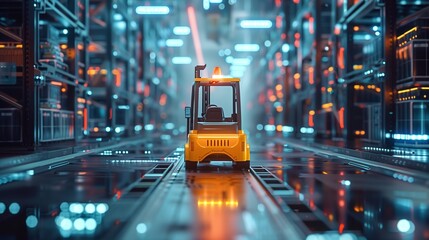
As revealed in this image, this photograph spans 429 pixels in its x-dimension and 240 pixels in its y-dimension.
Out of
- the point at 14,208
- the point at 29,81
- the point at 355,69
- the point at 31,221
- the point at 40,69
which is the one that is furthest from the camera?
the point at 355,69

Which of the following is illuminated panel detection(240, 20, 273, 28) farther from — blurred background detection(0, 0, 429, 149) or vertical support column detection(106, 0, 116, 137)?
vertical support column detection(106, 0, 116, 137)

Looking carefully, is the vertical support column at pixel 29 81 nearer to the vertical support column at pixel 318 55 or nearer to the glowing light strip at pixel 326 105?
the vertical support column at pixel 318 55

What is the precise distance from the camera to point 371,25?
34938 mm

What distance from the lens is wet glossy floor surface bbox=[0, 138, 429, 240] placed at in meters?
7.70

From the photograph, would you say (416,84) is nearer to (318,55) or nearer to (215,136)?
(215,136)

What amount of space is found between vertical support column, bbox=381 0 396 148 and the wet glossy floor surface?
8.47 m

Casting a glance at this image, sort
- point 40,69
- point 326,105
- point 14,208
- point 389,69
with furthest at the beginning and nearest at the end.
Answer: point 326,105
point 40,69
point 389,69
point 14,208

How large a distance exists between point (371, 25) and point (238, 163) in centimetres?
2092

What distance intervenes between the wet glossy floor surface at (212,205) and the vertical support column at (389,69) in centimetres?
847

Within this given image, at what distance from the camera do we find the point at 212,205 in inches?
400

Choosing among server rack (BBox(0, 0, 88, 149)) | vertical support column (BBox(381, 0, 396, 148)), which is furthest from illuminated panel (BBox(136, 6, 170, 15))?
vertical support column (BBox(381, 0, 396, 148))

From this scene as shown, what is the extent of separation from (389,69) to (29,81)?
15.9 meters

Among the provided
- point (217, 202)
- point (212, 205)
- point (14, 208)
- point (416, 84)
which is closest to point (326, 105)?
point (416, 84)

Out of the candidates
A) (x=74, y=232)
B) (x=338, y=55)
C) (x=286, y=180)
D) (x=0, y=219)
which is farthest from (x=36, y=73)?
(x=338, y=55)
